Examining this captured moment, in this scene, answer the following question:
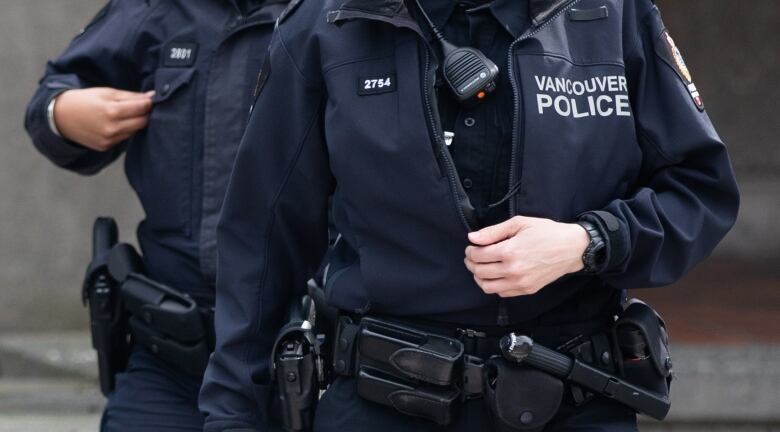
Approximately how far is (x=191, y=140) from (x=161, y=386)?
62cm

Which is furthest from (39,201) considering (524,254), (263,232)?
(524,254)

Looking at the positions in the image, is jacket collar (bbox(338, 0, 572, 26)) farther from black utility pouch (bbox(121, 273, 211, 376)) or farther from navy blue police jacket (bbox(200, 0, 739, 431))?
black utility pouch (bbox(121, 273, 211, 376))

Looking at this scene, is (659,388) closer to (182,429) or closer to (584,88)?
(584,88)

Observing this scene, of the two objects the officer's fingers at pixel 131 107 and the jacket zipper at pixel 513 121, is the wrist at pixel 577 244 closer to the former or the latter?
the jacket zipper at pixel 513 121

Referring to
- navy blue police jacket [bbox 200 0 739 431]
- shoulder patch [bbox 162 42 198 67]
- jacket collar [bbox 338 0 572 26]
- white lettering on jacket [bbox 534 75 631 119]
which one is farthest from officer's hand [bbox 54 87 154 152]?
white lettering on jacket [bbox 534 75 631 119]

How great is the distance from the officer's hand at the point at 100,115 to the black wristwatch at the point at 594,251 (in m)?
1.52

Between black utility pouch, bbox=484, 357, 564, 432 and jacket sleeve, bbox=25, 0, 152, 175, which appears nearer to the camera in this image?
black utility pouch, bbox=484, 357, 564, 432

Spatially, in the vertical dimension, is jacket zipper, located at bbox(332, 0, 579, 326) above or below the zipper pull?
above

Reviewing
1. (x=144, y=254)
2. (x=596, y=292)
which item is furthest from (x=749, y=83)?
(x=596, y=292)

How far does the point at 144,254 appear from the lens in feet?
11.9

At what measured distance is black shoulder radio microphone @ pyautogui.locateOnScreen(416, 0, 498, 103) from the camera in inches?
93.3

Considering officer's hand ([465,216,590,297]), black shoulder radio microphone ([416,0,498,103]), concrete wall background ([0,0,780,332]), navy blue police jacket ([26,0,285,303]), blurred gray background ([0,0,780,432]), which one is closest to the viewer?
officer's hand ([465,216,590,297])

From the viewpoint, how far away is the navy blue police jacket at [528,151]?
237cm

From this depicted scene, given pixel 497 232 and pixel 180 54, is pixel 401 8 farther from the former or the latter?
pixel 180 54
